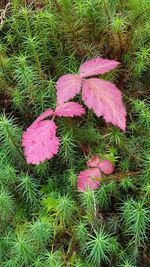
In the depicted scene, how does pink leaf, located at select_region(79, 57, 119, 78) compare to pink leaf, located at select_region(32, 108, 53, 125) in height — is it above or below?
above

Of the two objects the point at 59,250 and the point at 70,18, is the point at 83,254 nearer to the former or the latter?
the point at 59,250

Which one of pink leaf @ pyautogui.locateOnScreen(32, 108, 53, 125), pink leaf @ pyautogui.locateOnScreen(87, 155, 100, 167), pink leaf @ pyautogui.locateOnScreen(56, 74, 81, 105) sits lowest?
pink leaf @ pyautogui.locateOnScreen(87, 155, 100, 167)

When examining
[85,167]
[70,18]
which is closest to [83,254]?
[85,167]

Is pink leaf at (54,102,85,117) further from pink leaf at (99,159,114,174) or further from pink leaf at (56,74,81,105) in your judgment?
pink leaf at (99,159,114,174)

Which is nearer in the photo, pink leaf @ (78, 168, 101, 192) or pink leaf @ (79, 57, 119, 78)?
pink leaf @ (78, 168, 101, 192)

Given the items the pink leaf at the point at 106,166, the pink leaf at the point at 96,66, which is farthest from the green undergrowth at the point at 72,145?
the pink leaf at the point at 96,66

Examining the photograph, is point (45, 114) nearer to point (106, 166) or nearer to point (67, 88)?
point (67, 88)

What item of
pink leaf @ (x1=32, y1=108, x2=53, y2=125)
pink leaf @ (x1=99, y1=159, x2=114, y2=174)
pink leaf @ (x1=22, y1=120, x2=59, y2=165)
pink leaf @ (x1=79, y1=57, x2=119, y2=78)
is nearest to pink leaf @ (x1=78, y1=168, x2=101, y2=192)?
pink leaf @ (x1=99, y1=159, x2=114, y2=174)
